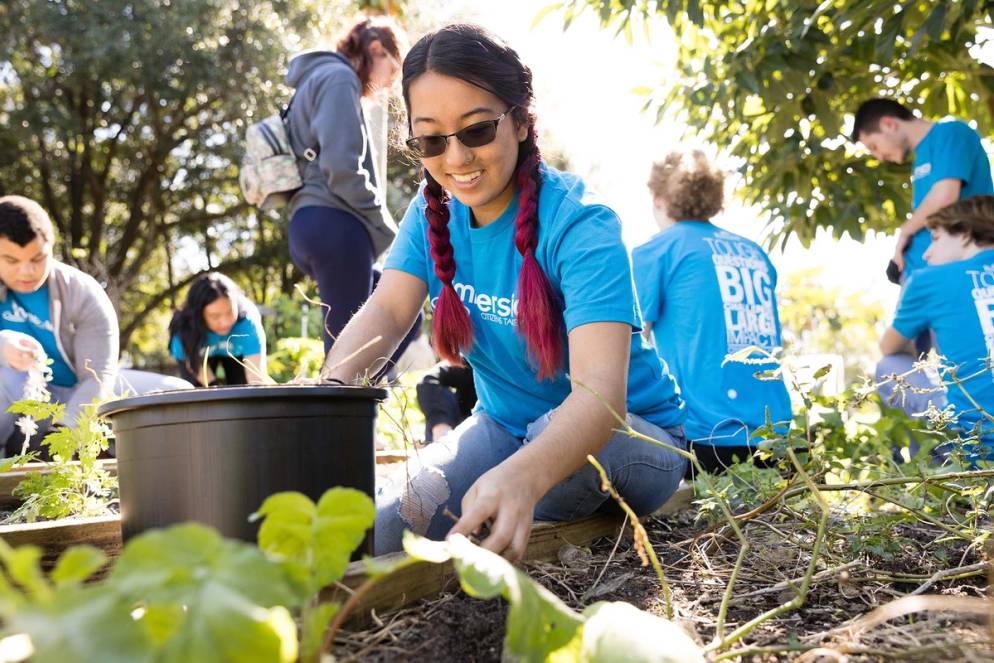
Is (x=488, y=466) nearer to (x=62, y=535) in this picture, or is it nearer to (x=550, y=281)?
(x=550, y=281)

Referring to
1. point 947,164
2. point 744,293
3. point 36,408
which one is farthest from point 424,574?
point 947,164

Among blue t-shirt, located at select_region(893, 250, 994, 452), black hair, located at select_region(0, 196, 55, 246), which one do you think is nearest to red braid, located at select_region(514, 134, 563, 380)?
blue t-shirt, located at select_region(893, 250, 994, 452)

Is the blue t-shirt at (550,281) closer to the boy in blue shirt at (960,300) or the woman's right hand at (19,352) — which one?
the boy in blue shirt at (960,300)

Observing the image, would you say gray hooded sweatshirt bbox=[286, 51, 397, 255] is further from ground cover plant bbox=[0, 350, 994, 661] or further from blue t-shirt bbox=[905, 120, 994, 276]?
blue t-shirt bbox=[905, 120, 994, 276]

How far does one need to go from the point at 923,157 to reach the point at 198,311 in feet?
13.4

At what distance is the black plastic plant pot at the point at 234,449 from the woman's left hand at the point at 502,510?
0.26 metres

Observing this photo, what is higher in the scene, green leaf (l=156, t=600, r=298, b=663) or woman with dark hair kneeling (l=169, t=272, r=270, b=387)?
green leaf (l=156, t=600, r=298, b=663)

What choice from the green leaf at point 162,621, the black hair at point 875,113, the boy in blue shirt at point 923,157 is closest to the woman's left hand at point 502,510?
the green leaf at point 162,621

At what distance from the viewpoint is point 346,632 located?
1.23m

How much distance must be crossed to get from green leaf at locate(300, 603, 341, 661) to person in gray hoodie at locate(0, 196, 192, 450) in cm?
333

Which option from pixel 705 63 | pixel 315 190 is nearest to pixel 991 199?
pixel 705 63

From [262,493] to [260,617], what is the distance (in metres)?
0.75

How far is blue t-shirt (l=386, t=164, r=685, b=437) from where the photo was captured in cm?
182

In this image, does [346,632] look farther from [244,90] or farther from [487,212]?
[244,90]
